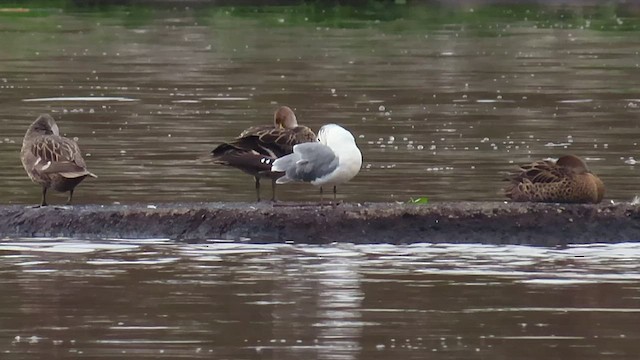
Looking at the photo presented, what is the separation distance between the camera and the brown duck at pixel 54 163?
45.9 ft

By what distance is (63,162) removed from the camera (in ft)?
46.1

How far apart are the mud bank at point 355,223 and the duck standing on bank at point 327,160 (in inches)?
11.2

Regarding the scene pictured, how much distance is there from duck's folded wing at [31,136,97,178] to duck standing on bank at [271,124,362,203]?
144 cm

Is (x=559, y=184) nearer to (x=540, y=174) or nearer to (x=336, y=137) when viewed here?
(x=540, y=174)

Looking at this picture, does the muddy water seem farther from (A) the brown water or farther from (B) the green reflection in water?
(B) the green reflection in water

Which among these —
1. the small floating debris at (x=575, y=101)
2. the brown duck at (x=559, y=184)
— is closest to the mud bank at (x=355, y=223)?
the brown duck at (x=559, y=184)

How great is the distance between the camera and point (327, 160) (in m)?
13.6

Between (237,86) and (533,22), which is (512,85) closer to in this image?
(237,86)

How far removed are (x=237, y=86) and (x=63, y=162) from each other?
15006 millimetres

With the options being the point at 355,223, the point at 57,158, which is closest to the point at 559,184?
the point at 355,223

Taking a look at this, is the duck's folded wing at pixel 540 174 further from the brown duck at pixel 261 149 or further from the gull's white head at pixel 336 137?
the brown duck at pixel 261 149

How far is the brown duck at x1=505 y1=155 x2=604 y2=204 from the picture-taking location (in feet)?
45.3

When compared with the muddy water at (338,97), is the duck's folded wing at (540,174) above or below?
above

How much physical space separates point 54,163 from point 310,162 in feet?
5.94
